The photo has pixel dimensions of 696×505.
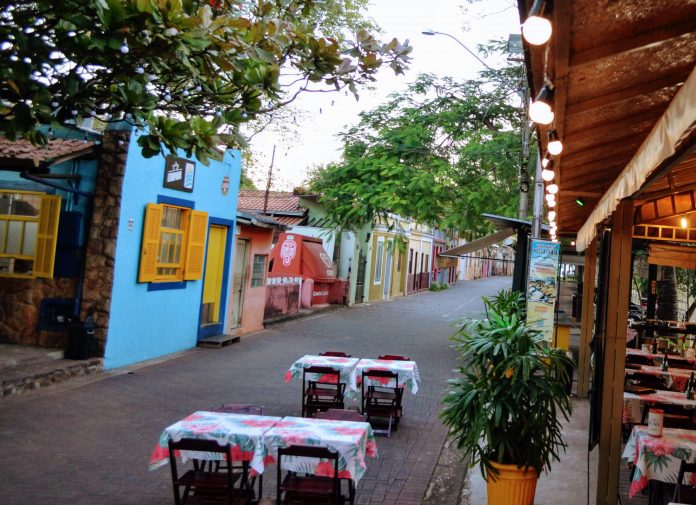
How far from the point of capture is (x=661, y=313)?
18.8 m

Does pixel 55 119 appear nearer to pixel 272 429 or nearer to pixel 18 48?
pixel 18 48

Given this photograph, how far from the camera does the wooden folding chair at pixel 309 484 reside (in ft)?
15.3

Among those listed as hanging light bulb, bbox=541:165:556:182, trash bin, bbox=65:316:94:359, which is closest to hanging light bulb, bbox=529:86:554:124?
hanging light bulb, bbox=541:165:556:182

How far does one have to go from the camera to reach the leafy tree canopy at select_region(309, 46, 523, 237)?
1577 centimetres

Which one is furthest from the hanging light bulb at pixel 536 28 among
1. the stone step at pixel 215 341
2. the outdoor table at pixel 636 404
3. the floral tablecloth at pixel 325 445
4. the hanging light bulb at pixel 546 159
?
the stone step at pixel 215 341

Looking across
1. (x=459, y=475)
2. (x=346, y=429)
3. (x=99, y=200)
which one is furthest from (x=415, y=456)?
(x=99, y=200)

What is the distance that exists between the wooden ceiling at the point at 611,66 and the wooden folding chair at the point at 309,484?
2705 mm

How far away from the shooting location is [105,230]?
11.0 m

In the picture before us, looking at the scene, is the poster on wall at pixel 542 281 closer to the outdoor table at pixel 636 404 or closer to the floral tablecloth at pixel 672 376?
the floral tablecloth at pixel 672 376

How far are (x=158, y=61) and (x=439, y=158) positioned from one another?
12440mm

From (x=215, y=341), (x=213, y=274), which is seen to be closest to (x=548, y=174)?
(x=215, y=341)

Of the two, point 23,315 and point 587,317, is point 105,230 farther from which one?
point 587,317

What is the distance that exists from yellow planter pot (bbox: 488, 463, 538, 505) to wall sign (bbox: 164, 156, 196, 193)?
885cm

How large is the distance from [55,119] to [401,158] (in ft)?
42.5
